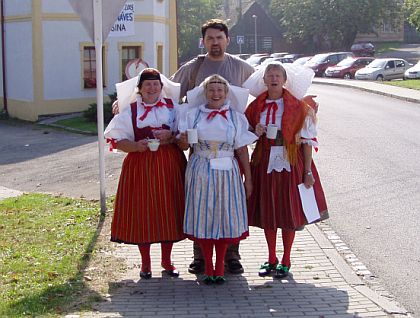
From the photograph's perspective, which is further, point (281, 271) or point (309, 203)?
point (281, 271)

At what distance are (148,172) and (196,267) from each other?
3.32 feet

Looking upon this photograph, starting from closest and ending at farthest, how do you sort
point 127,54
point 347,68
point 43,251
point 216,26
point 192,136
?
point 192,136 < point 216,26 < point 43,251 < point 127,54 < point 347,68

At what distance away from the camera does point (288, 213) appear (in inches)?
243

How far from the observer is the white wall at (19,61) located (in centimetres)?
2522

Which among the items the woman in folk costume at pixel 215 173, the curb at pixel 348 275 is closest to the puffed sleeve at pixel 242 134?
the woman in folk costume at pixel 215 173

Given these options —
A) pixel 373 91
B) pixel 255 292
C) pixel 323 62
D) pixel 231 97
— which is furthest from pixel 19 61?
pixel 323 62

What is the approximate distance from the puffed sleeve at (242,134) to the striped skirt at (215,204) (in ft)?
0.74

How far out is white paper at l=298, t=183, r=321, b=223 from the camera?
618 cm

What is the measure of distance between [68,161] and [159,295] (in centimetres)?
1003

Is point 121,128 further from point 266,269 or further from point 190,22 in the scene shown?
point 190,22

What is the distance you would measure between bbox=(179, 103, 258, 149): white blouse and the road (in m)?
1.80

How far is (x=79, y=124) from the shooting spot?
75.7 feet

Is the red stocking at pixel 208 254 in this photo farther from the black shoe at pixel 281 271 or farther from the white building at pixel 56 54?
the white building at pixel 56 54

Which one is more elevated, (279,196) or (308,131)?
(308,131)
